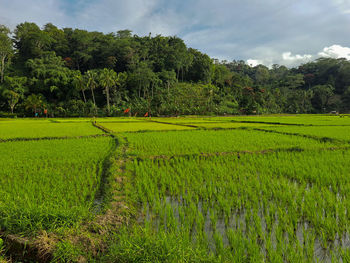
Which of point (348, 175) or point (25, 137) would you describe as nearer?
point (348, 175)

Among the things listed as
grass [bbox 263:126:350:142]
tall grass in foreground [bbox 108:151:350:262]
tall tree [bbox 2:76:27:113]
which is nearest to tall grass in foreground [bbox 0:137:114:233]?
tall grass in foreground [bbox 108:151:350:262]

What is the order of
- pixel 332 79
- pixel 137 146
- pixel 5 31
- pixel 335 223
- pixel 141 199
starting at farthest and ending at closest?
pixel 332 79, pixel 5 31, pixel 137 146, pixel 141 199, pixel 335 223

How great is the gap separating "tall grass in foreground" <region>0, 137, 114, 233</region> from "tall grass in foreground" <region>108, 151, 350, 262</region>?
0.82 metres

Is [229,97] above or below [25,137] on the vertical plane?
above

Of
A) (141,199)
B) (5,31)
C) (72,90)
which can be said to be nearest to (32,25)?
(5,31)

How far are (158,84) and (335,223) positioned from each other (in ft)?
140

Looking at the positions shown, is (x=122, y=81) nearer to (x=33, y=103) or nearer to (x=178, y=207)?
(x=33, y=103)

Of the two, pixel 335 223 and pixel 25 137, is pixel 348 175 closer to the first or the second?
pixel 335 223

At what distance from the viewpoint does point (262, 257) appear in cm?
209

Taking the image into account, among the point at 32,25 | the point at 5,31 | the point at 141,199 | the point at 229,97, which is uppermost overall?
the point at 32,25

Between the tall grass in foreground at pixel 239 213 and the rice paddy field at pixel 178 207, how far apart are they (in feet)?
0.05

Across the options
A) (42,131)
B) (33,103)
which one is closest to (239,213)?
(42,131)

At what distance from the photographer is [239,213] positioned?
3141 mm

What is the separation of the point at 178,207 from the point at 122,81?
38726 mm
